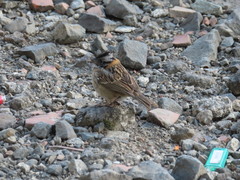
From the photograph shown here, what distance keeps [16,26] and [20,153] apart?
3958mm

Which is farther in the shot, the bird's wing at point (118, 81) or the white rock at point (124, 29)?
the white rock at point (124, 29)

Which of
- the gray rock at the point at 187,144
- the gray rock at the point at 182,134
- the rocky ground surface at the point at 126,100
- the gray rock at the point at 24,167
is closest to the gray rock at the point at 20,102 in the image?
the rocky ground surface at the point at 126,100

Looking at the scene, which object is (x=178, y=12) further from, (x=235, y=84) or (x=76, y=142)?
(x=76, y=142)

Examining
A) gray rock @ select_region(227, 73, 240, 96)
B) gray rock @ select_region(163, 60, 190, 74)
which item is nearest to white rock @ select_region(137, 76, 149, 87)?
gray rock @ select_region(163, 60, 190, 74)

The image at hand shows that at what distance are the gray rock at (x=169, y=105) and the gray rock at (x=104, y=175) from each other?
7.95ft

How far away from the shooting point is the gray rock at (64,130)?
6.79 metres

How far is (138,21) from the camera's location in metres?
10.7

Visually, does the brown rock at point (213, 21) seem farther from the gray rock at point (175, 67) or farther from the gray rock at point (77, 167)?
the gray rock at point (77, 167)

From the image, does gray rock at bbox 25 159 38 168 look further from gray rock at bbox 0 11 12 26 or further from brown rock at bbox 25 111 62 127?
gray rock at bbox 0 11 12 26

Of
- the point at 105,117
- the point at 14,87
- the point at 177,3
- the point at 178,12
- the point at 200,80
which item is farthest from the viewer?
the point at 177,3

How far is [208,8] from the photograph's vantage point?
11102 millimetres

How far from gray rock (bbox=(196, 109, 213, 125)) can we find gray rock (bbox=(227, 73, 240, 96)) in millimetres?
873

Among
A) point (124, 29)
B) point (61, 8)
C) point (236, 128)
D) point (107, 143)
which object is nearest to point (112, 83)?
point (107, 143)

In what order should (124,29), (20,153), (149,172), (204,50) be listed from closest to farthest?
1. (149,172)
2. (20,153)
3. (204,50)
4. (124,29)
